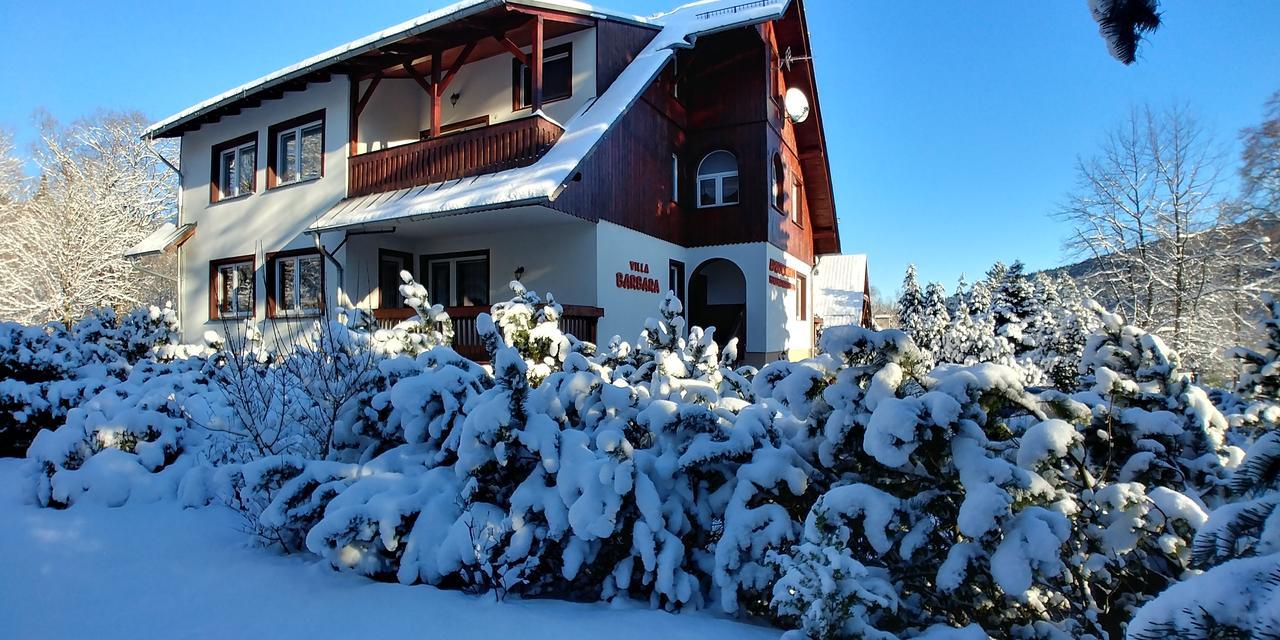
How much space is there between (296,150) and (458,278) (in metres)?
5.41

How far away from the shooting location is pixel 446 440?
3.88m

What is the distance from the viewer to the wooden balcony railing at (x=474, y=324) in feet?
35.9

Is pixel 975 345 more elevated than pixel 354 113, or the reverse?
pixel 354 113

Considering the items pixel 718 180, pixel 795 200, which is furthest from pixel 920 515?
pixel 795 200

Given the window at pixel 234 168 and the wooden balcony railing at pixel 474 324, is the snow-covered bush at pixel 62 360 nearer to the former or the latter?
the wooden balcony railing at pixel 474 324

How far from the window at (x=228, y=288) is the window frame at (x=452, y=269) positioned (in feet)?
17.3

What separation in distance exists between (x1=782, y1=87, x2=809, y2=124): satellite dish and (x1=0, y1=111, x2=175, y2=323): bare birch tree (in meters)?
25.9

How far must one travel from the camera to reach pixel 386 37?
11977 millimetres

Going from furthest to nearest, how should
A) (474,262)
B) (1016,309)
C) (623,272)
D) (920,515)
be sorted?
(1016,309) < (474,262) < (623,272) < (920,515)

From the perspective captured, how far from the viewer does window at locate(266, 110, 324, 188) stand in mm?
14445

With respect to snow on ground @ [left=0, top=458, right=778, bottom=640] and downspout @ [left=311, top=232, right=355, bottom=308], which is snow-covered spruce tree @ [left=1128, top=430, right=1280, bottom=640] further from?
downspout @ [left=311, top=232, right=355, bottom=308]

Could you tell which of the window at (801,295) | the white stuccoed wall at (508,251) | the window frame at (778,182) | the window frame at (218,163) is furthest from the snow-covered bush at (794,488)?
the window at (801,295)

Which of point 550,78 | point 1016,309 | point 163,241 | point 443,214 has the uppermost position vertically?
point 550,78

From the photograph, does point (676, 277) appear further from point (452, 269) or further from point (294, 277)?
point (294, 277)
